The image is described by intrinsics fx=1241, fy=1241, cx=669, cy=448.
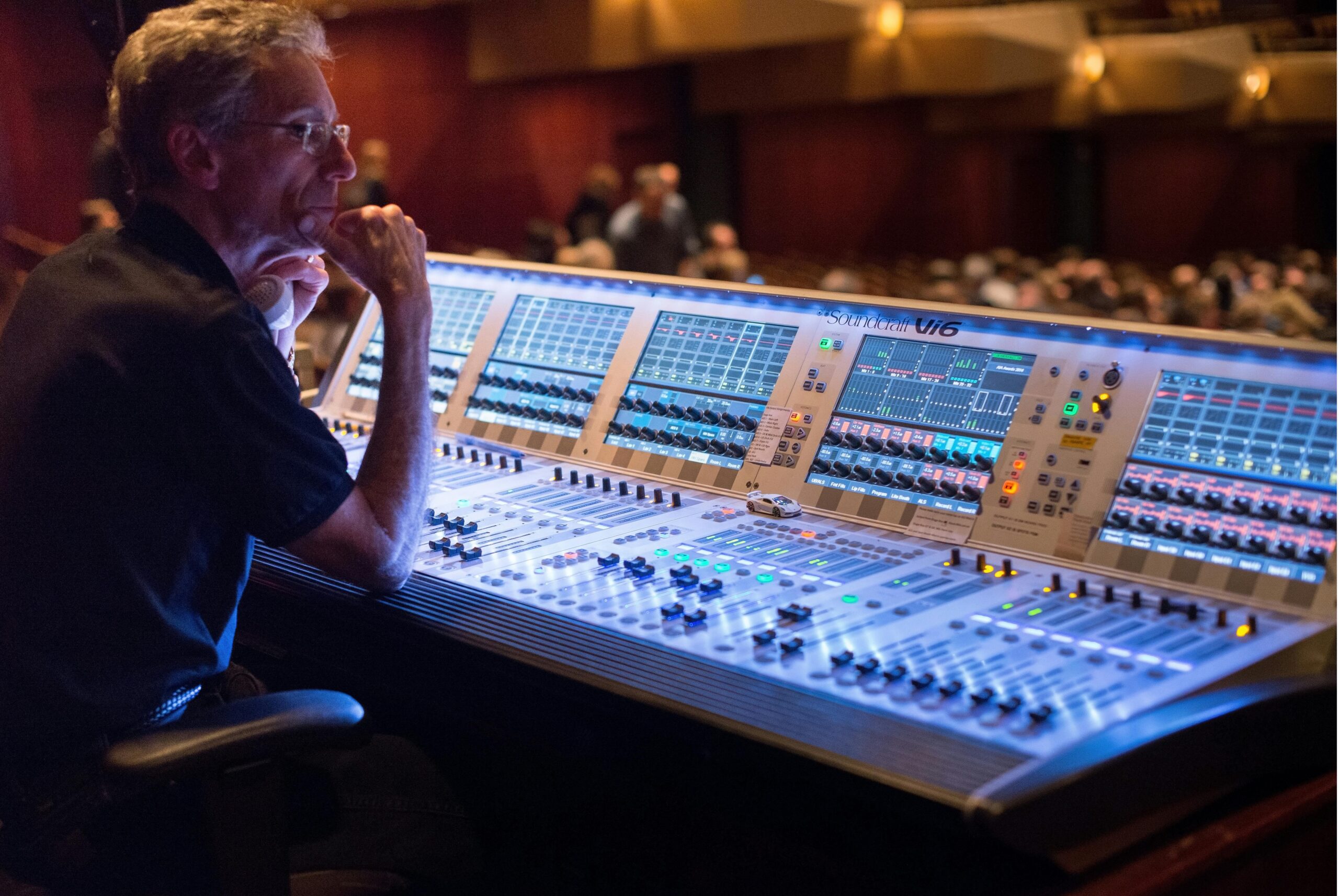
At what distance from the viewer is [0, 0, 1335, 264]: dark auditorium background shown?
7820mm

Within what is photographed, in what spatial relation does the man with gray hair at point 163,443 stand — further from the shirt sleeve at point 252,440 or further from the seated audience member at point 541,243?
the seated audience member at point 541,243

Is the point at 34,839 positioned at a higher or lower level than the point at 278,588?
lower

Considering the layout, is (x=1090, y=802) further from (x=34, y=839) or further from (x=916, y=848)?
(x=34, y=839)

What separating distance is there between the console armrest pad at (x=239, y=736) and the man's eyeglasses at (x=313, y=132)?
0.76m

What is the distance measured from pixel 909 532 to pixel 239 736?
1.05 m

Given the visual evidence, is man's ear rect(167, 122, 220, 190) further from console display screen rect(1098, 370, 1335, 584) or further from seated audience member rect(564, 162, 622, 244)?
seated audience member rect(564, 162, 622, 244)

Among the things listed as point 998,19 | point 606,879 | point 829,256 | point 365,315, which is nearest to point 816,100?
point 998,19

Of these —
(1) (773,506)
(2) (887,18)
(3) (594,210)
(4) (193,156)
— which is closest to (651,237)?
(3) (594,210)

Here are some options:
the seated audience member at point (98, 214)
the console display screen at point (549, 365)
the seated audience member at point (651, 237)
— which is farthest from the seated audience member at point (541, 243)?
the console display screen at point (549, 365)

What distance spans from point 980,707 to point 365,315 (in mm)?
2147

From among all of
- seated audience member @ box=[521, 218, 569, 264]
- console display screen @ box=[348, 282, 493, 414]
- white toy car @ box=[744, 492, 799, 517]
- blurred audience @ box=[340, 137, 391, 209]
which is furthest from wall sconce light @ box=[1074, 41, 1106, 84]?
white toy car @ box=[744, 492, 799, 517]

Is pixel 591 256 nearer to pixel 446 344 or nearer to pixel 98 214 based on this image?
pixel 98 214

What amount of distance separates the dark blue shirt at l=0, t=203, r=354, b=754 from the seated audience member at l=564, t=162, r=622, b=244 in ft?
26.7

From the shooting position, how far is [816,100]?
1221cm
